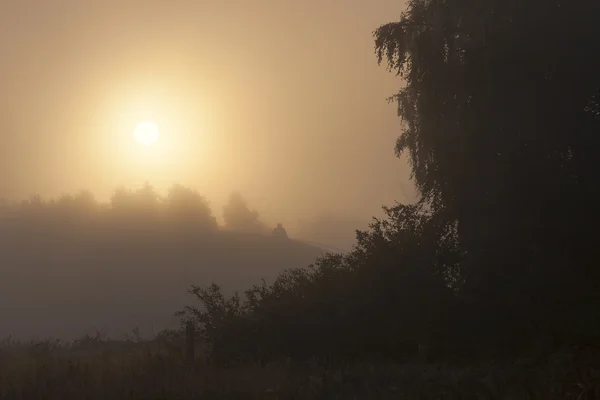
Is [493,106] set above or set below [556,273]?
above

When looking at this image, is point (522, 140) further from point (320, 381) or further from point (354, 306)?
point (320, 381)

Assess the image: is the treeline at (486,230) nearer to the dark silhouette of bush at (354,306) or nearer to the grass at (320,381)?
the dark silhouette of bush at (354,306)

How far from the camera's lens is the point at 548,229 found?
13445 millimetres

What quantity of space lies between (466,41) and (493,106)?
2128 millimetres

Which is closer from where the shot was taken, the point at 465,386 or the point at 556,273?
the point at 465,386

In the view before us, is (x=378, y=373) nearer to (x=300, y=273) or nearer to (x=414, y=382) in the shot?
(x=414, y=382)

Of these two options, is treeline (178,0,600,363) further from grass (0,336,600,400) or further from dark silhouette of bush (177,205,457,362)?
grass (0,336,600,400)

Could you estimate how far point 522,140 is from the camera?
45.3ft

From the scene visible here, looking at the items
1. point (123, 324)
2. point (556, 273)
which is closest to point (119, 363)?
point (556, 273)

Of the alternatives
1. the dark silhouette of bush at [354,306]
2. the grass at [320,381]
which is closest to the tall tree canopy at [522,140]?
the dark silhouette of bush at [354,306]

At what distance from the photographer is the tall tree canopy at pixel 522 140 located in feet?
43.9

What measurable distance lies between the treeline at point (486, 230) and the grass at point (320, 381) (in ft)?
5.97

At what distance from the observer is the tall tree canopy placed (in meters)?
13.4

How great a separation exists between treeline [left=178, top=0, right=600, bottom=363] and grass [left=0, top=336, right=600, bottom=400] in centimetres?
182
